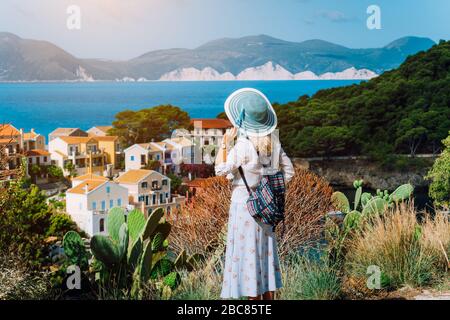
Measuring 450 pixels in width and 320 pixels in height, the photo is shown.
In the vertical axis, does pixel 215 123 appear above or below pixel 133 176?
above

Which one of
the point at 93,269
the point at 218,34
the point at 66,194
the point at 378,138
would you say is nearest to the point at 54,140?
the point at 66,194

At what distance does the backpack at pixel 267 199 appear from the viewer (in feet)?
11.5

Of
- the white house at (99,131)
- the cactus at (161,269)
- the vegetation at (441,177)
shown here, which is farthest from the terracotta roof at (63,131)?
the vegetation at (441,177)

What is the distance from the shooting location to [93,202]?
6.43 m

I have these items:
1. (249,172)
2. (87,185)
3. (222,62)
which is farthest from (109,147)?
(249,172)

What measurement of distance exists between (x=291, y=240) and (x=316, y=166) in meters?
3.40

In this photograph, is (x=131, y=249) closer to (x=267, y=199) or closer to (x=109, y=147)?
(x=267, y=199)

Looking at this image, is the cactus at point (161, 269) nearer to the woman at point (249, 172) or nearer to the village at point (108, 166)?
the woman at point (249, 172)

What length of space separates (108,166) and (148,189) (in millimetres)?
685

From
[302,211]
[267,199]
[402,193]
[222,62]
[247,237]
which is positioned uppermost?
[222,62]

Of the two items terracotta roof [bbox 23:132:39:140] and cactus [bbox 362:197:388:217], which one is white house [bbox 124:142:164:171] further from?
cactus [bbox 362:197:388:217]

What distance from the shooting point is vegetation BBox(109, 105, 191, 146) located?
25.6 feet

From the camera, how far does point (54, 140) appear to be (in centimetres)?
745
